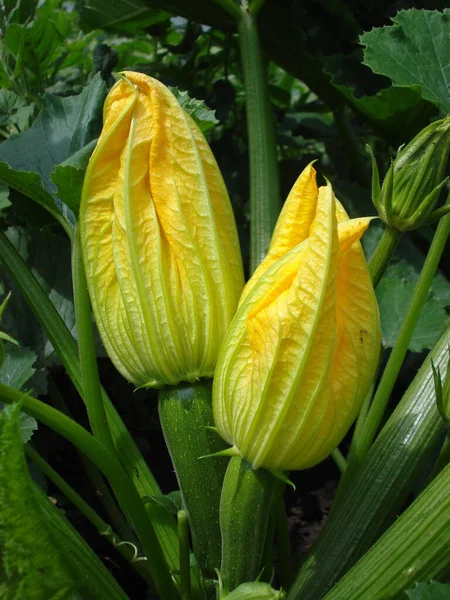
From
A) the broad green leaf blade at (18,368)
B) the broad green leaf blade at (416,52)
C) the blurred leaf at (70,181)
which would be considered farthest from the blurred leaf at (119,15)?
the broad green leaf blade at (18,368)

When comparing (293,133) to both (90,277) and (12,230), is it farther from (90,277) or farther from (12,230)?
→ (90,277)

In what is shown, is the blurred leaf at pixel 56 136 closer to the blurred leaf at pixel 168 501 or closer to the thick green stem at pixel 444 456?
the blurred leaf at pixel 168 501

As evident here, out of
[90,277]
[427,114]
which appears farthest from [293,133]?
[90,277]

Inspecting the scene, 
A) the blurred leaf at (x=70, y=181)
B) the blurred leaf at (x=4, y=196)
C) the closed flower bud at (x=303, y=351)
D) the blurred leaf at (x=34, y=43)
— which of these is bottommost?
the closed flower bud at (x=303, y=351)

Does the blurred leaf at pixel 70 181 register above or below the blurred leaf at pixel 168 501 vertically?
above

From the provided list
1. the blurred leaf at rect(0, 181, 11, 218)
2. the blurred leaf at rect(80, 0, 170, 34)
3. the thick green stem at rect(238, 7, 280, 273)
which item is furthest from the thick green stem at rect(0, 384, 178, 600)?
the blurred leaf at rect(80, 0, 170, 34)

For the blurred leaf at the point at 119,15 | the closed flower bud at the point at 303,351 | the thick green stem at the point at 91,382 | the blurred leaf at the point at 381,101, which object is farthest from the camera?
the blurred leaf at the point at 119,15

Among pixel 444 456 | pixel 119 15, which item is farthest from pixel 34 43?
pixel 444 456
